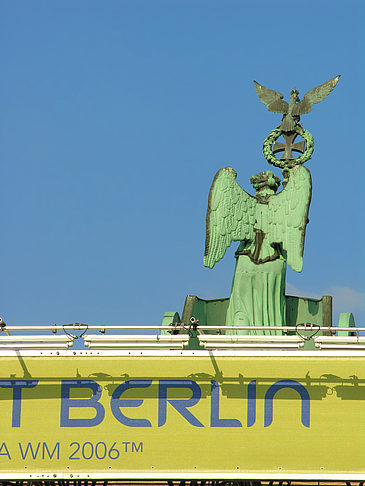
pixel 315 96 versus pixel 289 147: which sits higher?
pixel 315 96

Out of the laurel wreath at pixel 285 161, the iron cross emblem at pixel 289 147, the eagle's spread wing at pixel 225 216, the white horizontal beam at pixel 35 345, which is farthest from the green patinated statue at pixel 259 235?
the white horizontal beam at pixel 35 345

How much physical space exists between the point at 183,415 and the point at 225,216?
576 cm

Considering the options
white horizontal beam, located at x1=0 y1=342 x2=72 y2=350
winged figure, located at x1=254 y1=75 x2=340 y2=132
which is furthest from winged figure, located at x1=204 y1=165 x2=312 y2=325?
white horizontal beam, located at x1=0 y1=342 x2=72 y2=350

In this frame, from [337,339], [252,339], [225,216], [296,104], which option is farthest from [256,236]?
[337,339]

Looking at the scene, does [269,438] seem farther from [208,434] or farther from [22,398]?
[22,398]

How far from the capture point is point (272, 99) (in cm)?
2370

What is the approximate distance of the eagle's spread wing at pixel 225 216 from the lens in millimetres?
20812

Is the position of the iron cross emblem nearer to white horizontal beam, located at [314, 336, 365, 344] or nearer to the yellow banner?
white horizontal beam, located at [314, 336, 365, 344]

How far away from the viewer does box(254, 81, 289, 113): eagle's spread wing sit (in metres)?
23.5

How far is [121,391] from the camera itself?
16938 millimetres

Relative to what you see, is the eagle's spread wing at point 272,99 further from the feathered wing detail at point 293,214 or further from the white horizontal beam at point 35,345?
the white horizontal beam at point 35,345

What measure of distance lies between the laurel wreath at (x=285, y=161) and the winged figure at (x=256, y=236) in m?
1.43

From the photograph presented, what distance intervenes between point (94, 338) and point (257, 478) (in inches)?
154

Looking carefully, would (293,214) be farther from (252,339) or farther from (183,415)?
(183,415)
